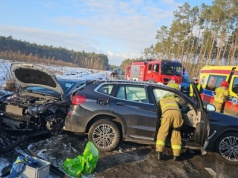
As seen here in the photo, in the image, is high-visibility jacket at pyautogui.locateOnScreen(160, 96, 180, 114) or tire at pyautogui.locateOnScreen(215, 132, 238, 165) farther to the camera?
tire at pyautogui.locateOnScreen(215, 132, 238, 165)

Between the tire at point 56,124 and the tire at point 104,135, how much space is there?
118cm

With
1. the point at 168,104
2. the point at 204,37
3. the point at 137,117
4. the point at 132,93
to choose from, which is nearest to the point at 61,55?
the point at 204,37

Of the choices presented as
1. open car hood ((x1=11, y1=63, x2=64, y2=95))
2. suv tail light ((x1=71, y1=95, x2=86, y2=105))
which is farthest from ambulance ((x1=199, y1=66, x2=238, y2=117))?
open car hood ((x1=11, y1=63, x2=64, y2=95))

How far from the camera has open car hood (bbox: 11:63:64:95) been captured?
6.03 m

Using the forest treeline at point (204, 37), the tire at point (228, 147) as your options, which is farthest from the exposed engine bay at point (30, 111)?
the forest treeline at point (204, 37)

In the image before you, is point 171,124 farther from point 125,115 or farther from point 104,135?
point 104,135

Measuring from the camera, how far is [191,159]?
580cm

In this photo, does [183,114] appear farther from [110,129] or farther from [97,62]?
[97,62]

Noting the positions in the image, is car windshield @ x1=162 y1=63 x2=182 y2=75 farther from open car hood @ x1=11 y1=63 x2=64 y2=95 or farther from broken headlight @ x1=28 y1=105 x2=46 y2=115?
broken headlight @ x1=28 y1=105 x2=46 y2=115

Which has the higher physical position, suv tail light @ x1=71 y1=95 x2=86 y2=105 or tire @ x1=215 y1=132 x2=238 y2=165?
suv tail light @ x1=71 y1=95 x2=86 y2=105

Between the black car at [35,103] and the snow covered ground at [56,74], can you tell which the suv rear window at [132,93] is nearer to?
the black car at [35,103]

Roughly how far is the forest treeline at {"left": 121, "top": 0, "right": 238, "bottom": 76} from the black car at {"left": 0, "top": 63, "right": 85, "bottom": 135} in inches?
1188

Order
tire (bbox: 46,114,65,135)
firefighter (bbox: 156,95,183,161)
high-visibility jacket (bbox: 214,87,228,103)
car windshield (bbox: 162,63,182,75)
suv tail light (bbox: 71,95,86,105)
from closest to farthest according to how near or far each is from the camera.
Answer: firefighter (bbox: 156,95,183,161)
suv tail light (bbox: 71,95,86,105)
tire (bbox: 46,114,65,135)
high-visibility jacket (bbox: 214,87,228,103)
car windshield (bbox: 162,63,182,75)

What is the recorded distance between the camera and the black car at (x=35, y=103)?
586cm
